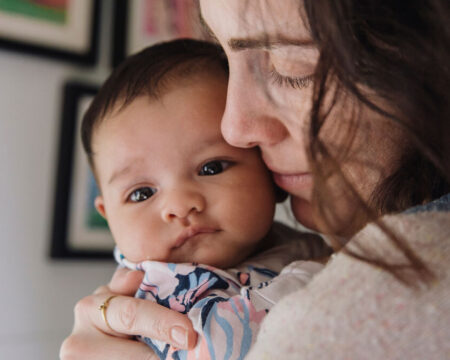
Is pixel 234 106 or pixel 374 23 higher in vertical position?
pixel 374 23

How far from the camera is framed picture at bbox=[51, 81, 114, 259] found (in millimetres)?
1898

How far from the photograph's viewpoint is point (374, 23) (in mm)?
598

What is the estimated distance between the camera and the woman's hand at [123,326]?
2.43ft

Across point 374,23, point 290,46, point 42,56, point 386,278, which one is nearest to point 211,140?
point 290,46

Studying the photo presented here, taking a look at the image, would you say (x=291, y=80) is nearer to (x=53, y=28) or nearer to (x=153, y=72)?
(x=153, y=72)

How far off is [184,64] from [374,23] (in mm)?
534

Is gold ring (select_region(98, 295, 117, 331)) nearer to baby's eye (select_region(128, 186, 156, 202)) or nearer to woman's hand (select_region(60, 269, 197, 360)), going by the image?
woman's hand (select_region(60, 269, 197, 360))

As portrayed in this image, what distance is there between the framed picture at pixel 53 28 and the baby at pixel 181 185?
94 centimetres

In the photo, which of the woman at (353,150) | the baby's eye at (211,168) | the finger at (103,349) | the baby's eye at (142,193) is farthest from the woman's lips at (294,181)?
the finger at (103,349)

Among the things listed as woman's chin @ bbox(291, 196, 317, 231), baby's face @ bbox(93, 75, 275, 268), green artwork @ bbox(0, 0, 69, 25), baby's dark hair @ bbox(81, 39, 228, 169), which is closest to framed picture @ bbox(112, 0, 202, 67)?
green artwork @ bbox(0, 0, 69, 25)

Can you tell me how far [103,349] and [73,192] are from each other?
113 centimetres

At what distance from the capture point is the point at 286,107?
0.77 m

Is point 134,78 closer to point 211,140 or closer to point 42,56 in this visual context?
point 211,140

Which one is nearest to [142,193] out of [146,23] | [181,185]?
[181,185]
